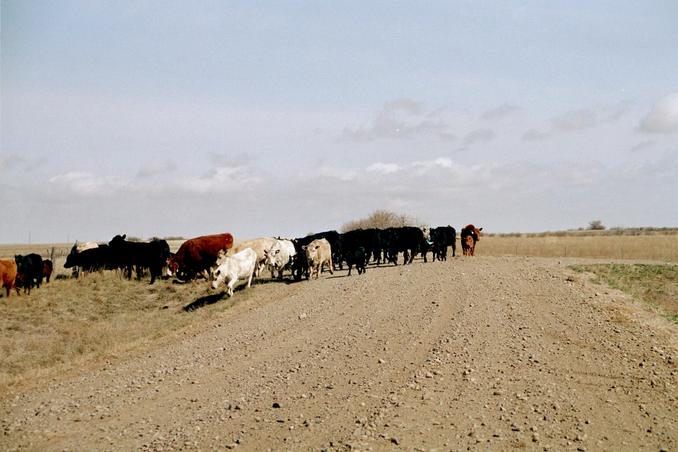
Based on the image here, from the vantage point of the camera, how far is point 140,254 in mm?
30047

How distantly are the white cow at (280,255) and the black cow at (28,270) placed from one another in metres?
11.5

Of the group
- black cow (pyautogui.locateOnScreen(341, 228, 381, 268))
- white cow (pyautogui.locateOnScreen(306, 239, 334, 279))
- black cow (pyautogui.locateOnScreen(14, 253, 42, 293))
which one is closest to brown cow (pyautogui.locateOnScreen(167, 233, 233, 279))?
black cow (pyautogui.locateOnScreen(14, 253, 42, 293))

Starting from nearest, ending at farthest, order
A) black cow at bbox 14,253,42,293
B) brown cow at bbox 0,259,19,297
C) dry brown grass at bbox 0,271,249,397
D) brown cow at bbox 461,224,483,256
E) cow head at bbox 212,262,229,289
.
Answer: dry brown grass at bbox 0,271,249,397 → cow head at bbox 212,262,229,289 → brown cow at bbox 0,259,19,297 → black cow at bbox 14,253,42,293 → brown cow at bbox 461,224,483,256

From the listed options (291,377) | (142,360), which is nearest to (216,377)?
(291,377)

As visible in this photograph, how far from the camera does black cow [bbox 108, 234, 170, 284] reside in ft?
95.8

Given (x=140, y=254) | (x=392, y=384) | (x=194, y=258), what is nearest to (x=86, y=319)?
(x=194, y=258)

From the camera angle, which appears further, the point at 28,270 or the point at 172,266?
the point at 172,266

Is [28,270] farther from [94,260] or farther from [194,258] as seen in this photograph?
[194,258]

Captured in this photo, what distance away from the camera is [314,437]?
752 cm

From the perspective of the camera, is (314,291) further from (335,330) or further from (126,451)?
(126,451)

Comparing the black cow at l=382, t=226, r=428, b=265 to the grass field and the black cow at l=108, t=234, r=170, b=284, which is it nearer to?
the grass field

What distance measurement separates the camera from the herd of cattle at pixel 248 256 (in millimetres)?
21578

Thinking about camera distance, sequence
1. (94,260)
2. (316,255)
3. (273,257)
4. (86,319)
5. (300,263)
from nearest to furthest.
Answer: (86,319), (316,255), (300,263), (273,257), (94,260)

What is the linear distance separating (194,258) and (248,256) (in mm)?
7934
